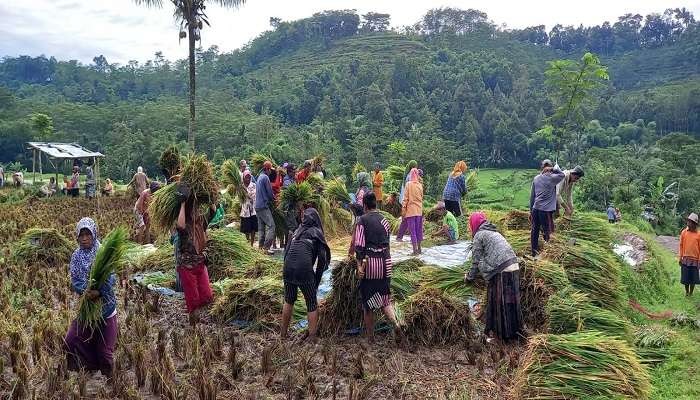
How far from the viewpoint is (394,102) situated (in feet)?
149

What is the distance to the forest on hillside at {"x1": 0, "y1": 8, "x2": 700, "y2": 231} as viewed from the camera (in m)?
29.3

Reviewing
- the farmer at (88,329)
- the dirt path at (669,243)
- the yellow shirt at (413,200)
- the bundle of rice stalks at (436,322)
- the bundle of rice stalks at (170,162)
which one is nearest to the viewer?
the farmer at (88,329)

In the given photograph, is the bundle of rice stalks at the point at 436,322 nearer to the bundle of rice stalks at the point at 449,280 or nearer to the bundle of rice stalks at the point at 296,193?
the bundle of rice stalks at the point at 449,280

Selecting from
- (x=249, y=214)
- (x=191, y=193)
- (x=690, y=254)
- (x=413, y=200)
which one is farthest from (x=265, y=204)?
(x=690, y=254)

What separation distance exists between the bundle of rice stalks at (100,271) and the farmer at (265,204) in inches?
155

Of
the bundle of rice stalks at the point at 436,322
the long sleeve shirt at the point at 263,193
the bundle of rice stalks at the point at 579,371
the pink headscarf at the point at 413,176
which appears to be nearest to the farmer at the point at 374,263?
the bundle of rice stalks at the point at 436,322

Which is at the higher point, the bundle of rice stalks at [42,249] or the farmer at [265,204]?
the farmer at [265,204]

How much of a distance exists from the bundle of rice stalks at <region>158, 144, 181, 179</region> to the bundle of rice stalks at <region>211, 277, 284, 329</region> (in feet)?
5.11

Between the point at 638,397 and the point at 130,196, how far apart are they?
1483 cm

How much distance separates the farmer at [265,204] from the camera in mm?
8070

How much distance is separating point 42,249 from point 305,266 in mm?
4970

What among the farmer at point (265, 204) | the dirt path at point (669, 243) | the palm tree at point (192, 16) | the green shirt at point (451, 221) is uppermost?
the palm tree at point (192, 16)

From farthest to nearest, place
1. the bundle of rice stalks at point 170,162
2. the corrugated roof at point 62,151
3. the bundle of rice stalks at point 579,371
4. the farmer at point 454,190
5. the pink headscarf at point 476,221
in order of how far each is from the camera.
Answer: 1. the corrugated roof at point 62,151
2. the farmer at point 454,190
3. the bundle of rice stalks at point 170,162
4. the pink headscarf at point 476,221
5. the bundle of rice stalks at point 579,371

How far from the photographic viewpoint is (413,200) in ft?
28.1
